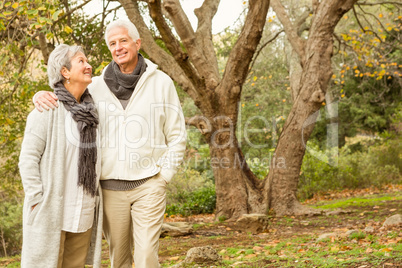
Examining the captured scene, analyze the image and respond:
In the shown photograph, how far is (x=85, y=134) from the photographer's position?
3018 millimetres

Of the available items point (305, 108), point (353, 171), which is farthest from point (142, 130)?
point (353, 171)

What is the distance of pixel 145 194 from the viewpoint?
3.23 meters

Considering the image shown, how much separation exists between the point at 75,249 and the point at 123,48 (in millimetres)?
1533

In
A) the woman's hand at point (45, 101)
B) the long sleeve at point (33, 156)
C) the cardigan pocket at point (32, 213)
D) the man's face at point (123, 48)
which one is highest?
the man's face at point (123, 48)

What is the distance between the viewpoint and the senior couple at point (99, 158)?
2826mm

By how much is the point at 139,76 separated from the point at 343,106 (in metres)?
16.9

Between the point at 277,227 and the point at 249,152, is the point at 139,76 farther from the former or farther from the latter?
the point at 249,152

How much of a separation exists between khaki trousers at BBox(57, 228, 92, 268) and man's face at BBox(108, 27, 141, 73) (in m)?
1.27

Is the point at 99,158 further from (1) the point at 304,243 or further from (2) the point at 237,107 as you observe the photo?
(2) the point at 237,107

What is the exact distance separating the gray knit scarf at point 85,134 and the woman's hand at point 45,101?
0.17 feet

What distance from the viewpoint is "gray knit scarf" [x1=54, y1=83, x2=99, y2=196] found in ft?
9.71

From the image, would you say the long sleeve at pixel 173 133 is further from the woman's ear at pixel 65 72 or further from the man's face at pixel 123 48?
the woman's ear at pixel 65 72

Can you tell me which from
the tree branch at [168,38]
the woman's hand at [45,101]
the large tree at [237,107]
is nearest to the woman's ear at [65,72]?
the woman's hand at [45,101]

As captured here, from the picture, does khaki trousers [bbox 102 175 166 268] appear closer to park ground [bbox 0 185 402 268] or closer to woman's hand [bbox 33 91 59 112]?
woman's hand [bbox 33 91 59 112]
